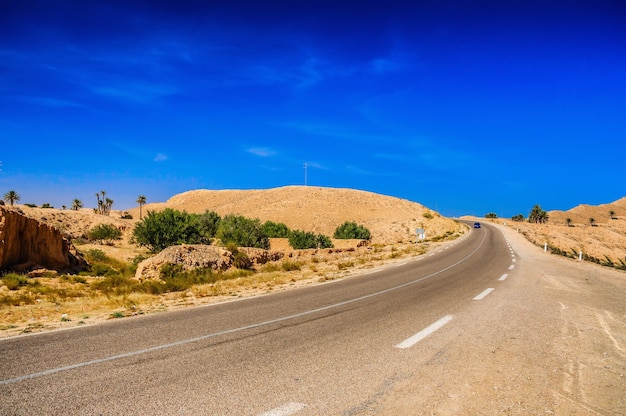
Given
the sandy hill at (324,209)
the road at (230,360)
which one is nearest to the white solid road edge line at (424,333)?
the road at (230,360)

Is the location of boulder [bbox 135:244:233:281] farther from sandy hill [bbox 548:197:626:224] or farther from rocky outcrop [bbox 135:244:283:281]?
sandy hill [bbox 548:197:626:224]

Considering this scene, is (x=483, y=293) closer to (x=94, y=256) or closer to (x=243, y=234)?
(x=243, y=234)

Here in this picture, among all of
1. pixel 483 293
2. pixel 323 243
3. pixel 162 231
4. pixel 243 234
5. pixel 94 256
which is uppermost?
pixel 162 231

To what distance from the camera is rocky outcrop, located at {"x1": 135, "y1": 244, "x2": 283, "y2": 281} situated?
17.3m

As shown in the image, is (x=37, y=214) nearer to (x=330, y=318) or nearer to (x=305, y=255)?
(x=305, y=255)

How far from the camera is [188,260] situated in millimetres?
18094

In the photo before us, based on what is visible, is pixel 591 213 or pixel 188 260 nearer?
pixel 188 260

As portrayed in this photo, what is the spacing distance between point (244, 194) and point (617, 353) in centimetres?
13132

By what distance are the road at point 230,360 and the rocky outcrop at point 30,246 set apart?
41.4 feet

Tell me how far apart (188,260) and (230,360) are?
1340 centimetres

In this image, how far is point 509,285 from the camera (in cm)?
1416

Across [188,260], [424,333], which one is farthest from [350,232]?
[424,333]

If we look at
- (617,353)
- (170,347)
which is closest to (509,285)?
(617,353)

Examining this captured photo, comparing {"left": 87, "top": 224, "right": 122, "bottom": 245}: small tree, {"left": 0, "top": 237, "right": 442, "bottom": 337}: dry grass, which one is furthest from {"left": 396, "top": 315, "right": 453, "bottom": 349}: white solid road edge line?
{"left": 87, "top": 224, "right": 122, "bottom": 245}: small tree
